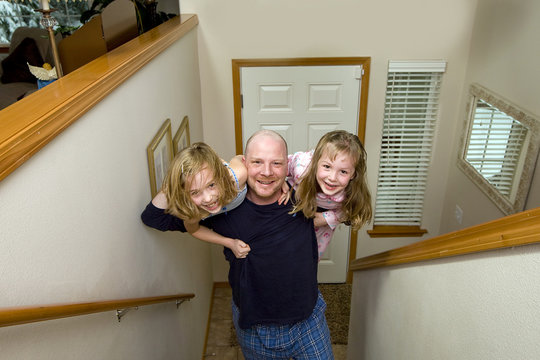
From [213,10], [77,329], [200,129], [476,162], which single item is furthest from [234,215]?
[476,162]

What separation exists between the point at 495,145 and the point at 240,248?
2261 mm

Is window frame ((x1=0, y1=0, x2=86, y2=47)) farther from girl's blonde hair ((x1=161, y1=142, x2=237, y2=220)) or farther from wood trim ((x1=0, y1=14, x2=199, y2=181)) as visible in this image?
girl's blonde hair ((x1=161, y1=142, x2=237, y2=220))

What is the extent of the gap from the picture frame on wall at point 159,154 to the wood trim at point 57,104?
1.25 feet

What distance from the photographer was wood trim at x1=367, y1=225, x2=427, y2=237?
446 centimetres

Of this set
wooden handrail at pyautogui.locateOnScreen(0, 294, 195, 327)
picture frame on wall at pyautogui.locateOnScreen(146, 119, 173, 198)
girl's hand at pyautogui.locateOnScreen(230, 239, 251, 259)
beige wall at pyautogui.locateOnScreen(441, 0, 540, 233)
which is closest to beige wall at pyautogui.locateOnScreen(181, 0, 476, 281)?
beige wall at pyautogui.locateOnScreen(441, 0, 540, 233)

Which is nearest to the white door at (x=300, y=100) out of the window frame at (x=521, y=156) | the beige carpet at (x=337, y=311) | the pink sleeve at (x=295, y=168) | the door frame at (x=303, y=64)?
the door frame at (x=303, y=64)

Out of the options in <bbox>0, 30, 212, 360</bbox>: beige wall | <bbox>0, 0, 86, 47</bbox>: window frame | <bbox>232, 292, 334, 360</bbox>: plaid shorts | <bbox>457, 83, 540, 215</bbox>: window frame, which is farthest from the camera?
<bbox>0, 0, 86, 47</bbox>: window frame

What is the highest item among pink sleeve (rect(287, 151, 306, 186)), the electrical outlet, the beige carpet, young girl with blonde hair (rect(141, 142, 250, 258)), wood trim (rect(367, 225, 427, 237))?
young girl with blonde hair (rect(141, 142, 250, 258))

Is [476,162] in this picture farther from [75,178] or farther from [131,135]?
[75,178]

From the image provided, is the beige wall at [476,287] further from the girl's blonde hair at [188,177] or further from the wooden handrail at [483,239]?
the girl's blonde hair at [188,177]

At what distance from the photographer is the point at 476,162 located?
364cm

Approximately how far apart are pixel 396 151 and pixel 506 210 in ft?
4.01

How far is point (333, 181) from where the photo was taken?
77.8 inches

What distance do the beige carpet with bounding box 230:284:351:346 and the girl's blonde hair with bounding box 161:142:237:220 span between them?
2.51 metres
